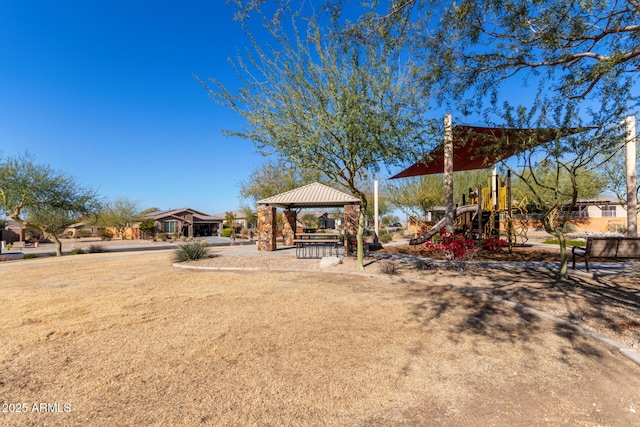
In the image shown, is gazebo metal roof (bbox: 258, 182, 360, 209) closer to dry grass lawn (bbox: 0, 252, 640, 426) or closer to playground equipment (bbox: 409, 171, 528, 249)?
playground equipment (bbox: 409, 171, 528, 249)

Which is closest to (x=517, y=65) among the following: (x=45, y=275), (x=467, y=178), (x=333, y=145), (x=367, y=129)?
(x=367, y=129)

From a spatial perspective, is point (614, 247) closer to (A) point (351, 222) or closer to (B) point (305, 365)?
(B) point (305, 365)

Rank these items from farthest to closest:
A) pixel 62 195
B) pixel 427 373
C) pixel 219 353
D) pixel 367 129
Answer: pixel 62 195 → pixel 367 129 → pixel 219 353 → pixel 427 373

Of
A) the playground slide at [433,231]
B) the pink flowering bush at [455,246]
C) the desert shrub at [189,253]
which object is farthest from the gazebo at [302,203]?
the pink flowering bush at [455,246]

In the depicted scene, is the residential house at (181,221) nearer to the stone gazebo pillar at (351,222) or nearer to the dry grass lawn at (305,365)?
the stone gazebo pillar at (351,222)

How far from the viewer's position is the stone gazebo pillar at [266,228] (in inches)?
647

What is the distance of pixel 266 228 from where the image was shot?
54.1 ft

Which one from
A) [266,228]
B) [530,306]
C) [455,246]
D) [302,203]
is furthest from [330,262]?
[266,228]

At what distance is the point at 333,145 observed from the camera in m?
8.76

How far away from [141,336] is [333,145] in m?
6.42

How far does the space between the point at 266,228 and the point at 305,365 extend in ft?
43.7

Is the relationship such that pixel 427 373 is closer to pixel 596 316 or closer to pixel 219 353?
pixel 219 353

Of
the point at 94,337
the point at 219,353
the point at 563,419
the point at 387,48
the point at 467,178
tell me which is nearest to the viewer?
the point at 563,419

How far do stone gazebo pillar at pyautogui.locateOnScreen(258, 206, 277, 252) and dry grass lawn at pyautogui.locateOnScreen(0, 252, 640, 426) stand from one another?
33.3ft
